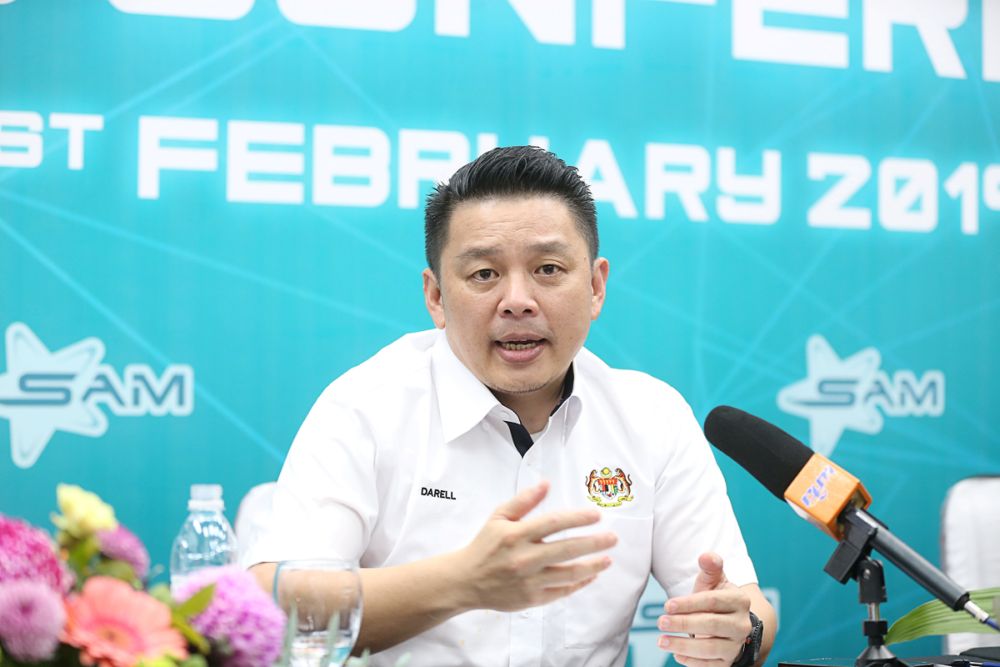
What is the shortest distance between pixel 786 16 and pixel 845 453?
4.08ft

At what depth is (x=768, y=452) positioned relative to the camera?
1.23 metres

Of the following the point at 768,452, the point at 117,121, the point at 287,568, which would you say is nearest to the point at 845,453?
the point at 768,452

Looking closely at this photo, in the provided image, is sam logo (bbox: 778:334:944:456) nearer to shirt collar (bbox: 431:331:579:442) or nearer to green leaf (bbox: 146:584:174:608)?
shirt collar (bbox: 431:331:579:442)

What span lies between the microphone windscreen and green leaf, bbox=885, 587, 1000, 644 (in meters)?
0.35

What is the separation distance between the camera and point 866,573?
3.46ft

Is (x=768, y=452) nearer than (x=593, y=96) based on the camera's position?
Yes

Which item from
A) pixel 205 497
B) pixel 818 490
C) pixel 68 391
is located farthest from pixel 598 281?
pixel 68 391

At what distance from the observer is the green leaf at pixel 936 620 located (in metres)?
1.42

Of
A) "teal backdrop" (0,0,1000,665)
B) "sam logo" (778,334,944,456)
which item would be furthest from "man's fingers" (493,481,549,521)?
"sam logo" (778,334,944,456)

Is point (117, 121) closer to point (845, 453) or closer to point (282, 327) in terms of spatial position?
point (282, 327)

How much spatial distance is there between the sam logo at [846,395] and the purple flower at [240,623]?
2.42 m

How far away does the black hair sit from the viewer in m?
1.72

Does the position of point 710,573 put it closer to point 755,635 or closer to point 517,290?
point 755,635

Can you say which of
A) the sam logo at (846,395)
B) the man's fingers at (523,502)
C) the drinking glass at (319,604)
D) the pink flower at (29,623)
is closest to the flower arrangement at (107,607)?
the pink flower at (29,623)
